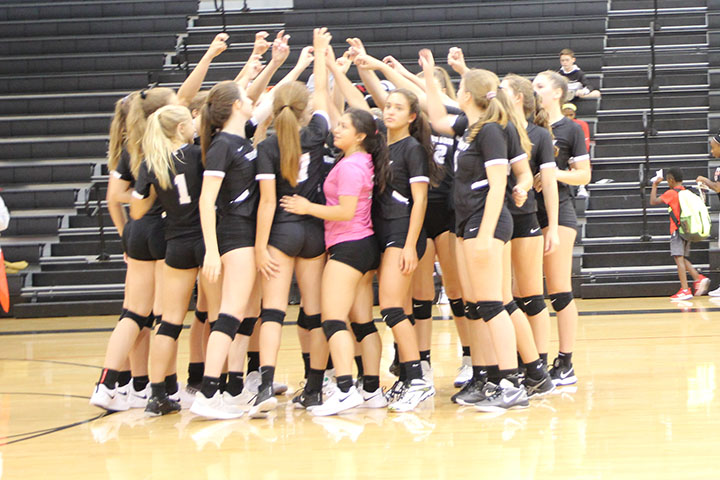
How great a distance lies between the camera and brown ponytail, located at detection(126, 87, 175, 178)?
3.98 metres

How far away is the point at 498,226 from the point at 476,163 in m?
0.29

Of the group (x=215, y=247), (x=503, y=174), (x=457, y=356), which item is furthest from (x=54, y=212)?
(x=503, y=174)

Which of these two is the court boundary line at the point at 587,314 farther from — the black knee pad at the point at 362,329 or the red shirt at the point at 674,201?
the black knee pad at the point at 362,329

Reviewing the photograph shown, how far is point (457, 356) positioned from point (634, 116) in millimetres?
5731


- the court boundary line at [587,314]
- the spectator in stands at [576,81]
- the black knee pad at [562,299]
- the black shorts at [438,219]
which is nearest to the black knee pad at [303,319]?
the black shorts at [438,219]

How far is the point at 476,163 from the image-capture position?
3797 millimetres

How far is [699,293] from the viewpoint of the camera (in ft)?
26.0

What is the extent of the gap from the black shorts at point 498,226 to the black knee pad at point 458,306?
2.43 ft

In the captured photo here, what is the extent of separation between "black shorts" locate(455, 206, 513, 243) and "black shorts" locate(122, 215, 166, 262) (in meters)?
1.38

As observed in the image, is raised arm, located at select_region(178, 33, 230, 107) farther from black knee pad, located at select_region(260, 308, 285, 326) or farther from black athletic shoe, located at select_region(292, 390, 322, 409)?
black athletic shoe, located at select_region(292, 390, 322, 409)

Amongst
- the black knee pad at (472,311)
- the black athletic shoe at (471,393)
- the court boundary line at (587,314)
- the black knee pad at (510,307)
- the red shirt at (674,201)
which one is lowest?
the court boundary line at (587,314)

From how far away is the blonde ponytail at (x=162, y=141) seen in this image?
3.77 m

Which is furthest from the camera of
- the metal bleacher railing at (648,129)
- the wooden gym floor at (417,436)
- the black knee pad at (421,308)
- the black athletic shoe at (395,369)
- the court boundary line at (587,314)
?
the metal bleacher railing at (648,129)

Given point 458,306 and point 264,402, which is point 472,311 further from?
point 264,402
